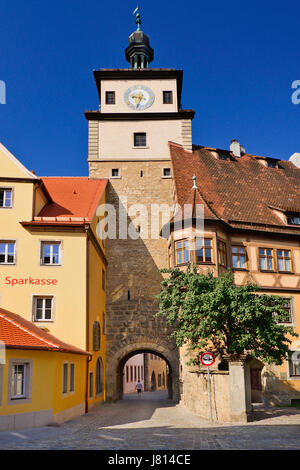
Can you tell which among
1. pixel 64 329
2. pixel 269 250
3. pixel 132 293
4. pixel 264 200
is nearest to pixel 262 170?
pixel 264 200

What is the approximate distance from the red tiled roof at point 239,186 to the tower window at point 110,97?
5290 millimetres

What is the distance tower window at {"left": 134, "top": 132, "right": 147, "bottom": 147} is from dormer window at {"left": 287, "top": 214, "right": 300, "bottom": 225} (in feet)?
35.0

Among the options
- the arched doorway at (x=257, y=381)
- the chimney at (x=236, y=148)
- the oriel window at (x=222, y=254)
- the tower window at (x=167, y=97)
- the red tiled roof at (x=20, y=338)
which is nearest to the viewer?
the red tiled roof at (x=20, y=338)

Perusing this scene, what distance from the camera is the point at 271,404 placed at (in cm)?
2397

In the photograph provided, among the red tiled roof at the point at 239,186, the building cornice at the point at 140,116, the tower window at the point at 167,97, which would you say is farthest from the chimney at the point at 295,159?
the tower window at the point at 167,97

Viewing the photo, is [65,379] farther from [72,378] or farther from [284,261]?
[284,261]

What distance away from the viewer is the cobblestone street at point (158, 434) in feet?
37.8

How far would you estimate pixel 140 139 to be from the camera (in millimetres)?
31438

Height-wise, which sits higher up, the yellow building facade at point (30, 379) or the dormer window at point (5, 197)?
the dormer window at point (5, 197)

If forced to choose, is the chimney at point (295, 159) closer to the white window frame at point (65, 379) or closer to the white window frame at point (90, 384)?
the white window frame at point (90, 384)

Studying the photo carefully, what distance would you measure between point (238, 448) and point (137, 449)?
7.88ft

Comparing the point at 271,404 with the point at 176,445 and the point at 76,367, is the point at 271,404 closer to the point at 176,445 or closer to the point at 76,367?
the point at 76,367

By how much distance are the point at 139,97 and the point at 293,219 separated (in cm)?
1352

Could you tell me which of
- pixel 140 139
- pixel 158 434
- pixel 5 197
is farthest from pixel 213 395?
pixel 140 139
